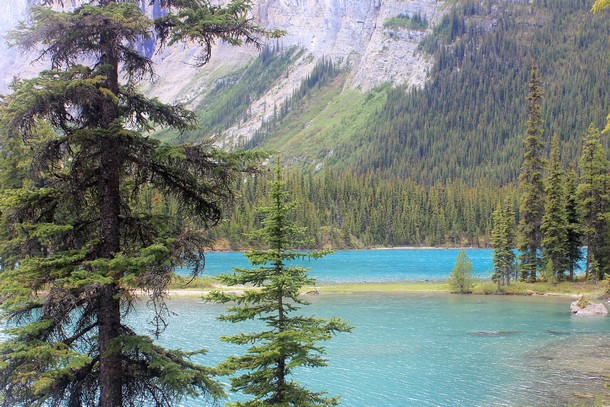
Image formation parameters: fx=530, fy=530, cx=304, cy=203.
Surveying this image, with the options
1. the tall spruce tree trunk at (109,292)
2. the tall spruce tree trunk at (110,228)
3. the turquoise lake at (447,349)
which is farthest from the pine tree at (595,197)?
the tall spruce tree trunk at (109,292)

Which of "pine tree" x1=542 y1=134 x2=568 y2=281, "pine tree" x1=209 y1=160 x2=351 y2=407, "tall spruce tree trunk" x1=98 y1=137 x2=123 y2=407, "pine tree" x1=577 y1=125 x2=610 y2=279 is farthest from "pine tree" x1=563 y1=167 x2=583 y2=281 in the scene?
"tall spruce tree trunk" x1=98 y1=137 x2=123 y2=407

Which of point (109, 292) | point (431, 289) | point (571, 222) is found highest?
point (571, 222)

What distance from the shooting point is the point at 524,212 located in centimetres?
6950

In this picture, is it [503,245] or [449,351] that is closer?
[449,351]

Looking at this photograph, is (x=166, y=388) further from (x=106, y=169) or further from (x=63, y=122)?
(x=63, y=122)

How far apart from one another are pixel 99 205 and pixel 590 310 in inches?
2054

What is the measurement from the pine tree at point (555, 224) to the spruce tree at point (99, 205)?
6414 cm

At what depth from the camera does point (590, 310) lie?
50750 millimetres

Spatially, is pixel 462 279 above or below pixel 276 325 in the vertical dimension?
below

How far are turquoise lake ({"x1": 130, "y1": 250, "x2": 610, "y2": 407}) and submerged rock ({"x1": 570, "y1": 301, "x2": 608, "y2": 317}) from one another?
104 centimetres

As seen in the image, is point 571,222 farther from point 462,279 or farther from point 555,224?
point 462,279

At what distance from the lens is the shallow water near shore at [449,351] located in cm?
2847

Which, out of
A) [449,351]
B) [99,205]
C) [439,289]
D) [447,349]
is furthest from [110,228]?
[439,289]

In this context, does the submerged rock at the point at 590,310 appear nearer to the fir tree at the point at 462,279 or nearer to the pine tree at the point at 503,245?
the pine tree at the point at 503,245
